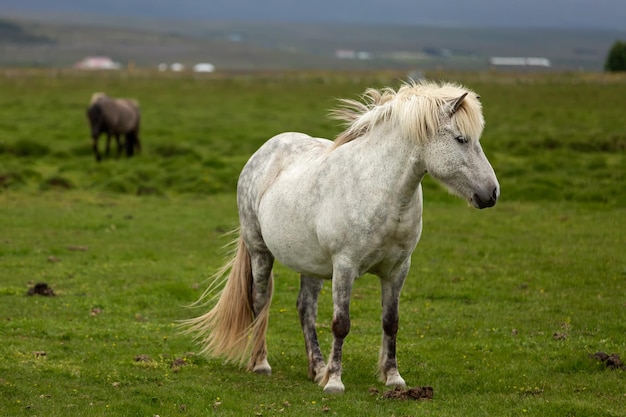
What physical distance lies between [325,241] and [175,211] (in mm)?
11068

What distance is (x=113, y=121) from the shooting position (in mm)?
25953

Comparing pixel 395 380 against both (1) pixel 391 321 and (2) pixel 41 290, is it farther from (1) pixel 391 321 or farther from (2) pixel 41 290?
(2) pixel 41 290

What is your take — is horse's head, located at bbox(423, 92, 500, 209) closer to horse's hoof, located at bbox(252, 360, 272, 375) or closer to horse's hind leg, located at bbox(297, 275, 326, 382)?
horse's hind leg, located at bbox(297, 275, 326, 382)

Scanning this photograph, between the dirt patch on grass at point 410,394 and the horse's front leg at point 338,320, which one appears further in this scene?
the horse's front leg at point 338,320

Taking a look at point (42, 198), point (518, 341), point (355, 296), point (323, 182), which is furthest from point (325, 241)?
point (42, 198)

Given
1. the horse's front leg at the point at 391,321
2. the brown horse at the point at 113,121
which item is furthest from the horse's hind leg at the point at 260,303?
the brown horse at the point at 113,121

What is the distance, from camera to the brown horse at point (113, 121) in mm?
25922

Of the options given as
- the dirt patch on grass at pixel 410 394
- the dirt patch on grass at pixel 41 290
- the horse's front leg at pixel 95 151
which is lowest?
the horse's front leg at pixel 95 151

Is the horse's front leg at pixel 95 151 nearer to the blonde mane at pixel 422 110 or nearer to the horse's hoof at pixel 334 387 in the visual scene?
the blonde mane at pixel 422 110

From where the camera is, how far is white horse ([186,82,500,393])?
688 cm

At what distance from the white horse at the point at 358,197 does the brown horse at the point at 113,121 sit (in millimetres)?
18008

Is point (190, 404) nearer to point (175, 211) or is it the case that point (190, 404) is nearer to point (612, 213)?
point (175, 211)

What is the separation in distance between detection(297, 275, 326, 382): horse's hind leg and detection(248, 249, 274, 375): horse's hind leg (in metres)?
0.37

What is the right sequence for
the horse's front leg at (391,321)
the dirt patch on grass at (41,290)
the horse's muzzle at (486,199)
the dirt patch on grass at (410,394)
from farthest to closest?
the dirt patch on grass at (41,290), the horse's front leg at (391,321), the dirt patch on grass at (410,394), the horse's muzzle at (486,199)
